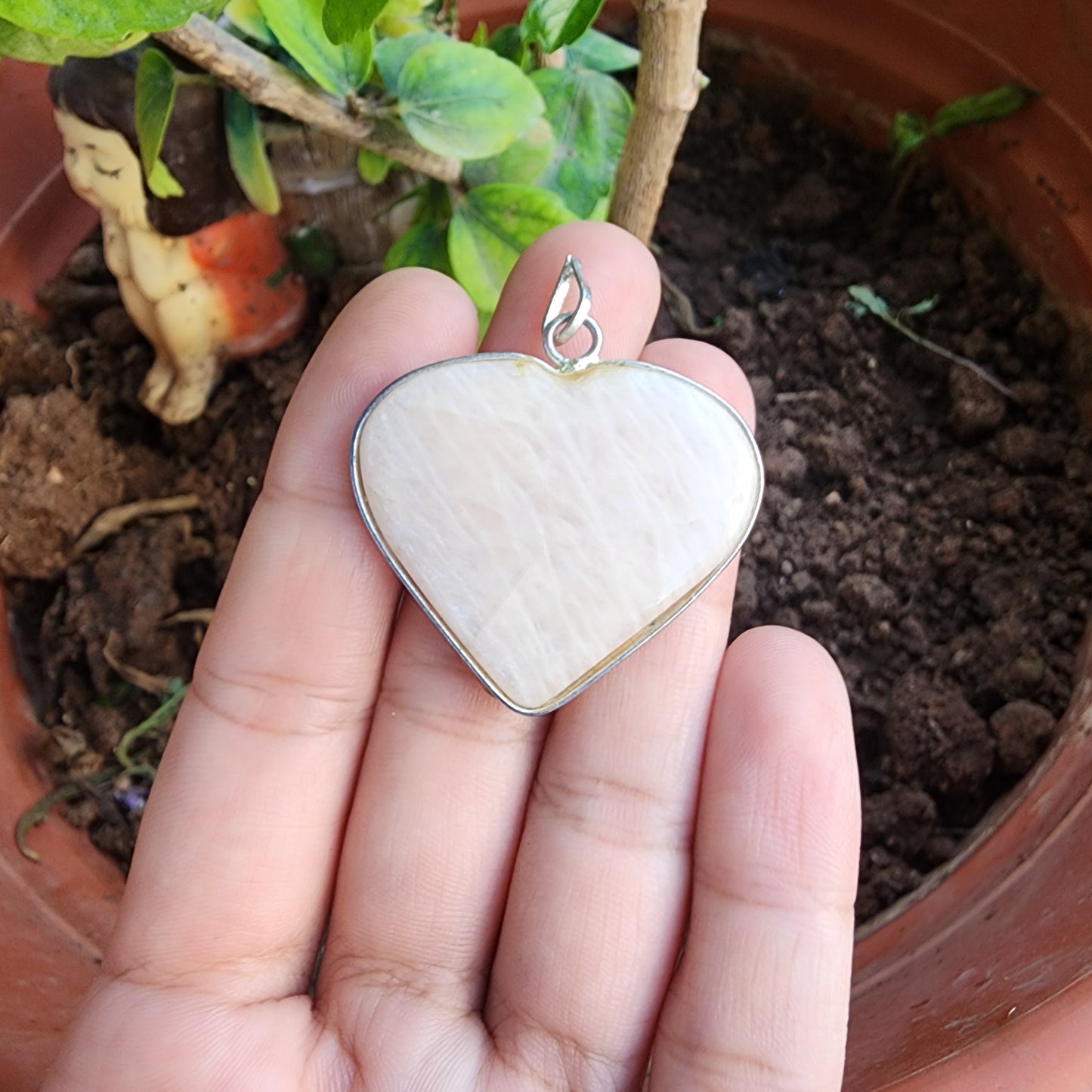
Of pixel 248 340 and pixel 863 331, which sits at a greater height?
pixel 863 331

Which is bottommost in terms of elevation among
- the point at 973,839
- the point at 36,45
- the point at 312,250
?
the point at 312,250

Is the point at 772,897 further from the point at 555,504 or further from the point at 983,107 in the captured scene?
the point at 983,107

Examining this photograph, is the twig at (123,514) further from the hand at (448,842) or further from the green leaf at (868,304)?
the green leaf at (868,304)

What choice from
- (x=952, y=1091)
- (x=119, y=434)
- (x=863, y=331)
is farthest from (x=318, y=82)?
(x=952, y=1091)

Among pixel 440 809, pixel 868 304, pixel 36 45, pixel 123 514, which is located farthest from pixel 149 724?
pixel 868 304

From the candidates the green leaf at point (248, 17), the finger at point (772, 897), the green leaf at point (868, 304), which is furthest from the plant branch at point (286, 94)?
the finger at point (772, 897)

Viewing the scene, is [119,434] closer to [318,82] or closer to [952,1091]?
[318,82]
